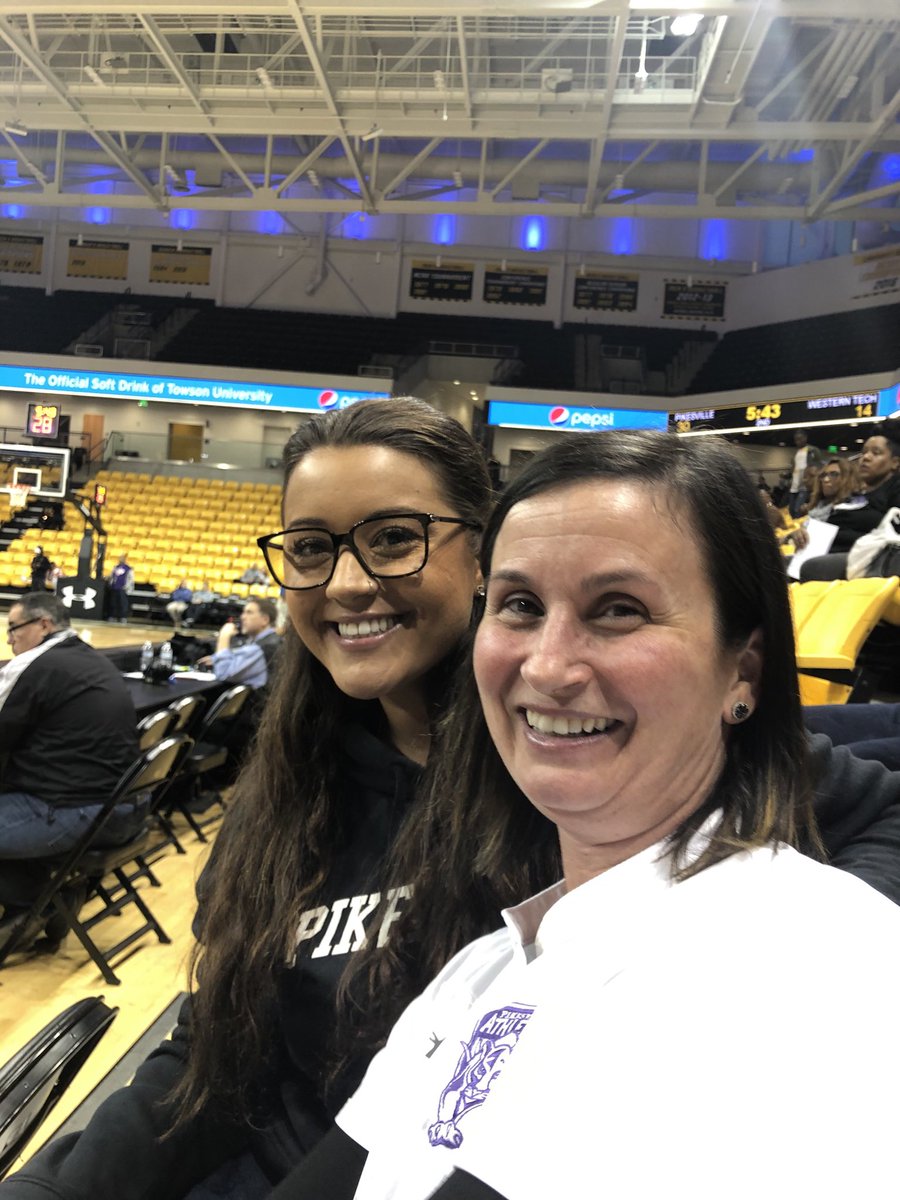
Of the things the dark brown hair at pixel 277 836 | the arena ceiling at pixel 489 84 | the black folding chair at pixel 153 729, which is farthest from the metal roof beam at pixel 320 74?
the dark brown hair at pixel 277 836

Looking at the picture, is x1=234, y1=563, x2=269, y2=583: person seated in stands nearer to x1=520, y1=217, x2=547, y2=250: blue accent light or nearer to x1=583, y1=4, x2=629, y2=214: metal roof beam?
x1=583, y1=4, x2=629, y2=214: metal roof beam

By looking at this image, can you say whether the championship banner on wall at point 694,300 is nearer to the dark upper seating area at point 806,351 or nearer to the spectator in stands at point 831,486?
the dark upper seating area at point 806,351

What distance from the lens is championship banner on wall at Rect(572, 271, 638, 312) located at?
1814 cm

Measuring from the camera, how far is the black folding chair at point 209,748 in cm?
468

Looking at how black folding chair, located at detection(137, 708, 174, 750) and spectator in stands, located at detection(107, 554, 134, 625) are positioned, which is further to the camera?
spectator in stands, located at detection(107, 554, 134, 625)

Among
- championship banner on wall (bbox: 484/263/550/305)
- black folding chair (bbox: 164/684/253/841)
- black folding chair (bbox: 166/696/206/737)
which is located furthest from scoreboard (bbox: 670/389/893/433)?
black folding chair (bbox: 166/696/206/737)

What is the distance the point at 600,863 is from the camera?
69cm

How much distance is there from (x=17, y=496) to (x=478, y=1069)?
1684 centimetres

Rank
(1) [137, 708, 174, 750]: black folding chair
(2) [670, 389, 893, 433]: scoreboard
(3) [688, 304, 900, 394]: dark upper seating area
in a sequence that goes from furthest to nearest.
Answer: (3) [688, 304, 900, 394]: dark upper seating area, (2) [670, 389, 893, 433]: scoreboard, (1) [137, 708, 174, 750]: black folding chair

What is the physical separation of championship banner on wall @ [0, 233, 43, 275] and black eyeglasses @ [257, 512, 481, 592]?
2106 cm

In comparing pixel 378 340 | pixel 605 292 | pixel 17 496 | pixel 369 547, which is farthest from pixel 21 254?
pixel 369 547

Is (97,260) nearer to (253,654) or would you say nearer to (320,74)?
(320,74)

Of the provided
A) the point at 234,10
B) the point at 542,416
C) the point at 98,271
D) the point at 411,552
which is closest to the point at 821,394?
the point at 542,416

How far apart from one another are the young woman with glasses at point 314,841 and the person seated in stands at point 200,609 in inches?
449
